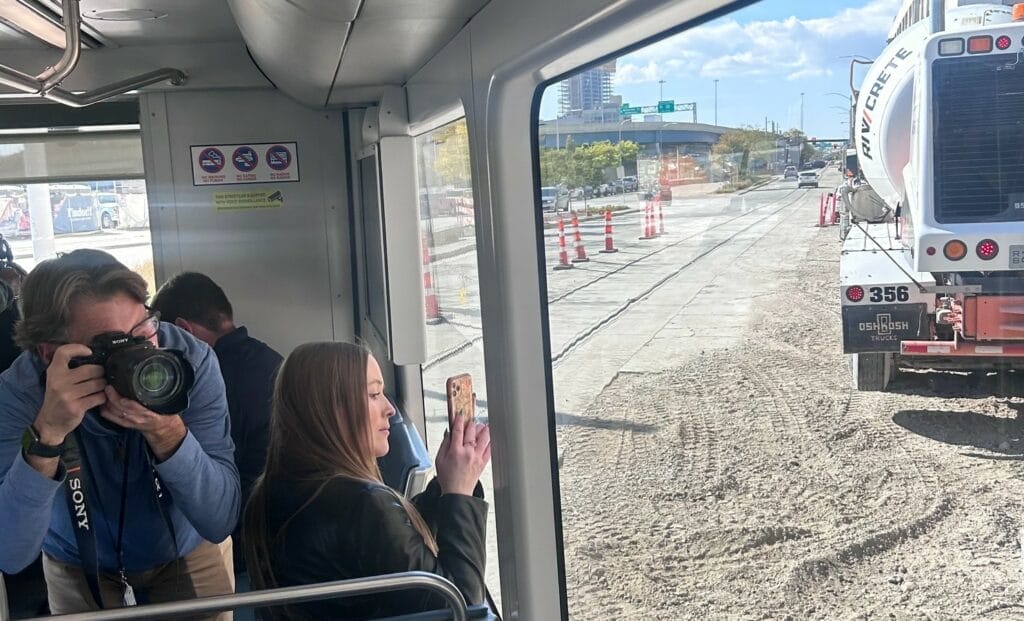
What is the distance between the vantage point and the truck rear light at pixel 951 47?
15.6ft

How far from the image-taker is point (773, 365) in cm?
512

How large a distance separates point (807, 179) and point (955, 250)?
2518 millimetres

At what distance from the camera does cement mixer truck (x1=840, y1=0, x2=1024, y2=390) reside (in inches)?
185

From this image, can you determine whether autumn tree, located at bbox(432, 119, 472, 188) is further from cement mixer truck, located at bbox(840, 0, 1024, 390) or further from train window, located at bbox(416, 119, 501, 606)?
cement mixer truck, located at bbox(840, 0, 1024, 390)

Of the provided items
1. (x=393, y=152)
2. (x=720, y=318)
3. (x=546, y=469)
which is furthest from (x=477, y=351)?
(x=720, y=318)

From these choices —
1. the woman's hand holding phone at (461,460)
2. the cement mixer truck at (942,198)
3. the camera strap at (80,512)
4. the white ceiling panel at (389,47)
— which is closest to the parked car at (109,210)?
the white ceiling panel at (389,47)

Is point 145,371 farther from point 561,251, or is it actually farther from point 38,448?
point 561,251

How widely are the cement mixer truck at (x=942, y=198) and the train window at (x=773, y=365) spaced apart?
0.02 meters

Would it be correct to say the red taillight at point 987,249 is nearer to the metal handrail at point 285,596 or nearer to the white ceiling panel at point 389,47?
the white ceiling panel at point 389,47

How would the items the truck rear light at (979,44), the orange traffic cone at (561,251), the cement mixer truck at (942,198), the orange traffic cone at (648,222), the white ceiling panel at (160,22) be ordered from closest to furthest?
the orange traffic cone at (561,251) < the orange traffic cone at (648,222) < the white ceiling panel at (160,22) < the truck rear light at (979,44) < the cement mixer truck at (942,198)

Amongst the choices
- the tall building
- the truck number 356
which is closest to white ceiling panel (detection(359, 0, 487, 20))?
the tall building

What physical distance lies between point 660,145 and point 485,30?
605mm

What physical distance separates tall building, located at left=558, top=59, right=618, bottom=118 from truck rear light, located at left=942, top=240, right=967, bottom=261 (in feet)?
12.0

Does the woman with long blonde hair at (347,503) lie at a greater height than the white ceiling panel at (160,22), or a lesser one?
lesser
